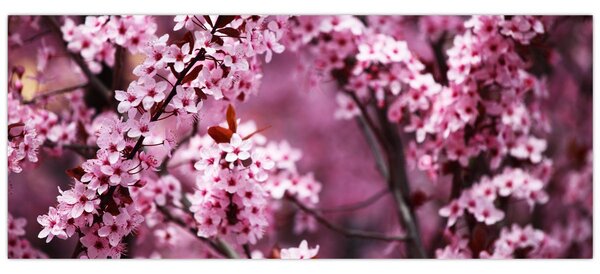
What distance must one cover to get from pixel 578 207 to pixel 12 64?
214 centimetres

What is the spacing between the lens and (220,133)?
184 centimetres

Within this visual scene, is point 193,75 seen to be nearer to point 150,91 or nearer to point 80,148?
point 150,91

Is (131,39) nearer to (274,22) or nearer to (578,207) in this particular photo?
(274,22)

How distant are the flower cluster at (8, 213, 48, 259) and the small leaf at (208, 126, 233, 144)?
0.59m

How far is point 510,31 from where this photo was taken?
6.88 ft

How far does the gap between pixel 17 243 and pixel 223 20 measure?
793mm

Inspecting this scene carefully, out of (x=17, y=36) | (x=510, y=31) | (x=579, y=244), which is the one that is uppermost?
(x=510, y=31)

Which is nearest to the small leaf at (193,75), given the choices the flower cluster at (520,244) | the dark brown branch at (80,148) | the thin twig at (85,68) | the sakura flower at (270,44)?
the sakura flower at (270,44)

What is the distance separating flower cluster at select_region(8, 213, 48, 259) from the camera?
210cm

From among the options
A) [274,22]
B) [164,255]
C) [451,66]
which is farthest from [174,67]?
[164,255]

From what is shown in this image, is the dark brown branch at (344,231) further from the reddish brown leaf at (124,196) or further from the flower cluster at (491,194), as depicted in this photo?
the reddish brown leaf at (124,196)
